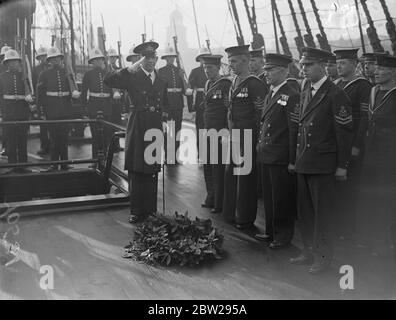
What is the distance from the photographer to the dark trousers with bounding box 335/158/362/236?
13.6 ft

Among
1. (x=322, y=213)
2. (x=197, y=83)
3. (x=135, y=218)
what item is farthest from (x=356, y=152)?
(x=197, y=83)

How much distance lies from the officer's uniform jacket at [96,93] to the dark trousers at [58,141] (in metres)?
0.95

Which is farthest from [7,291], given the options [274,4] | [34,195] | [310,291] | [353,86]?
[274,4]

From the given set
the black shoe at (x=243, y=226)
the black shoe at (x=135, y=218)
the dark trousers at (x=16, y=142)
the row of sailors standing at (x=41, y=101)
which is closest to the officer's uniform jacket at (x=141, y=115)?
the black shoe at (x=135, y=218)

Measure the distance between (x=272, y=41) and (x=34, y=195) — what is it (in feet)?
21.5

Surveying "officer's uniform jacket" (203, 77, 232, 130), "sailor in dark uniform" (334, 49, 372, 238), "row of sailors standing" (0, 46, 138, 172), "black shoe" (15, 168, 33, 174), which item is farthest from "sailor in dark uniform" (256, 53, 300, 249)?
"black shoe" (15, 168, 33, 174)

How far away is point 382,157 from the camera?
3713 mm

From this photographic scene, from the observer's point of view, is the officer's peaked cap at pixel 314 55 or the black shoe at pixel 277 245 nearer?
the officer's peaked cap at pixel 314 55

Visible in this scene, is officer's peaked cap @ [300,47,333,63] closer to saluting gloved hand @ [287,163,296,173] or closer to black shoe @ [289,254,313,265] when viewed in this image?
saluting gloved hand @ [287,163,296,173]

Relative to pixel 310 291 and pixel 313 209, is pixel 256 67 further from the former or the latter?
pixel 310 291

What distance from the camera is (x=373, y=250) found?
388 centimetres

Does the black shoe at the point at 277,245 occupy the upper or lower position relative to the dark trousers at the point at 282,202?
lower

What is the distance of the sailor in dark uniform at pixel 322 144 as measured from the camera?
335 centimetres

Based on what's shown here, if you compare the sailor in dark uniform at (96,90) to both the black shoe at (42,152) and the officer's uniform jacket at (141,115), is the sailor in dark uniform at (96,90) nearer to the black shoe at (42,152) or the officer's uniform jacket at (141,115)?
the black shoe at (42,152)
